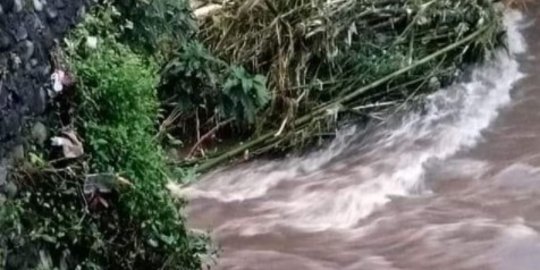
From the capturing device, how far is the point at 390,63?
5680mm

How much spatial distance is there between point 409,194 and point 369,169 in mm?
362

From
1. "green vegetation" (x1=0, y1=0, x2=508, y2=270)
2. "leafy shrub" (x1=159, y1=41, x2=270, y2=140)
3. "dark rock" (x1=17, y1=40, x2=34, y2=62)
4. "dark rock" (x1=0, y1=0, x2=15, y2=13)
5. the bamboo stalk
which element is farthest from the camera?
the bamboo stalk

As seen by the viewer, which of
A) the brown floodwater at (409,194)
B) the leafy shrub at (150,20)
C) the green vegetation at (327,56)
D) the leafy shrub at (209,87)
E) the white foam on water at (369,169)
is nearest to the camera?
the leafy shrub at (150,20)

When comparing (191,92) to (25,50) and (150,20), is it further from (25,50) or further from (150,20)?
(25,50)

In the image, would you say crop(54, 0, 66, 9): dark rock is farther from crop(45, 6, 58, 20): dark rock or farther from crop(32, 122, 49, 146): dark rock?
crop(32, 122, 49, 146): dark rock

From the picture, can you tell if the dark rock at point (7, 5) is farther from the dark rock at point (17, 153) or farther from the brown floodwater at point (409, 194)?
the brown floodwater at point (409, 194)

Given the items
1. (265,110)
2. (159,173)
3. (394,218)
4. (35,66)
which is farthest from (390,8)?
(35,66)

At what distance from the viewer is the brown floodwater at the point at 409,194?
4418mm

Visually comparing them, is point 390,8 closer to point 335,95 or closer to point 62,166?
point 335,95

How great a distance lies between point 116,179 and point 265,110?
2217mm

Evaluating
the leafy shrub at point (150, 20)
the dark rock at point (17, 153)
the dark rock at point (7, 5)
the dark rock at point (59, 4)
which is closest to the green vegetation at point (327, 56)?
the leafy shrub at point (150, 20)

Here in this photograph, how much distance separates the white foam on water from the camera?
16.1 ft

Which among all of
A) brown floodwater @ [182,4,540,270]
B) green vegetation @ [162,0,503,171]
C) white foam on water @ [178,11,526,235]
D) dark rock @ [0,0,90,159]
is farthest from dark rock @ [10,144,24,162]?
green vegetation @ [162,0,503,171]

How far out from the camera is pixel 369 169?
17.4 feet
